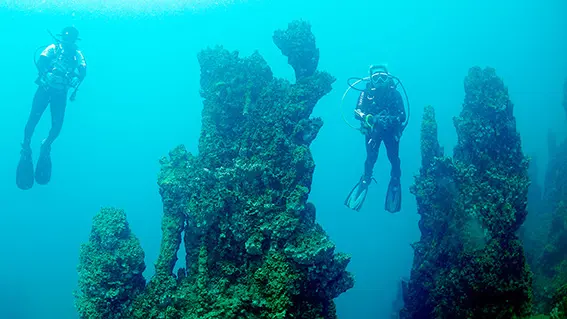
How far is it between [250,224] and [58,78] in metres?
10.2

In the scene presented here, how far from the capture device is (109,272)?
6.40 m

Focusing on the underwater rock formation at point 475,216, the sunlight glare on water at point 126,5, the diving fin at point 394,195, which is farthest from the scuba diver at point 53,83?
the sunlight glare on water at point 126,5

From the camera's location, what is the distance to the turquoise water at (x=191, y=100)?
194 feet

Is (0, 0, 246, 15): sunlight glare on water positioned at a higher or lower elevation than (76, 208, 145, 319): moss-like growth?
higher

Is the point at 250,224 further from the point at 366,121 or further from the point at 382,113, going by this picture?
the point at 382,113

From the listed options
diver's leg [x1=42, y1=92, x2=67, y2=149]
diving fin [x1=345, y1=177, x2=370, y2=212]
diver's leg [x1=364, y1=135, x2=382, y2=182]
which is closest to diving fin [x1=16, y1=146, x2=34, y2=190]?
diver's leg [x1=42, y1=92, x2=67, y2=149]

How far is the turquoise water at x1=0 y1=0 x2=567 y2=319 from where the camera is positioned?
5903 centimetres

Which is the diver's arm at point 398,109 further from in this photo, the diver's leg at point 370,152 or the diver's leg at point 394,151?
the diver's leg at point 370,152

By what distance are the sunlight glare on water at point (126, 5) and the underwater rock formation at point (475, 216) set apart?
106485 mm

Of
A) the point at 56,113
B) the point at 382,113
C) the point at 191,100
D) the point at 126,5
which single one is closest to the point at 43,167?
the point at 56,113

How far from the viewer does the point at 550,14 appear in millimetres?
151000

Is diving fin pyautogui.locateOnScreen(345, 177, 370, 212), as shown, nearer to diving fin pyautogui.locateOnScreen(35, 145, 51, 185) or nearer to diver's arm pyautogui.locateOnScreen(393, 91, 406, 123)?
diver's arm pyautogui.locateOnScreen(393, 91, 406, 123)

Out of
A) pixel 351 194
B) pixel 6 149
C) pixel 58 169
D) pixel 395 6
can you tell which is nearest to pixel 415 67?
pixel 395 6

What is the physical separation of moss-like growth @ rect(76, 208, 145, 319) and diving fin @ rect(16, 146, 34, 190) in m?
7.82
